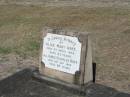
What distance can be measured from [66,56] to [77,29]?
5539 mm

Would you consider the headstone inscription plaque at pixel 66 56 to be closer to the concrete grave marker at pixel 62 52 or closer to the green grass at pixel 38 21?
the concrete grave marker at pixel 62 52

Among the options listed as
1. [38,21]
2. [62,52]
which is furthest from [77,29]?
[62,52]

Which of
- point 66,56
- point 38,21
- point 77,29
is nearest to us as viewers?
point 66,56

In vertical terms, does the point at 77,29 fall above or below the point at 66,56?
above

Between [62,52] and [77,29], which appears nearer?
[62,52]

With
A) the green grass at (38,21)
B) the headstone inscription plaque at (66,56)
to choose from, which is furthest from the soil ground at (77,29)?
the headstone inscription plaque at (66,56)

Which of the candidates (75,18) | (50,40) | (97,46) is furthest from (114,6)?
(50,40)

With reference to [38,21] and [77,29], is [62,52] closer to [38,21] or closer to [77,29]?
[77,29]

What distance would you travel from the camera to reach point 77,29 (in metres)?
10.6

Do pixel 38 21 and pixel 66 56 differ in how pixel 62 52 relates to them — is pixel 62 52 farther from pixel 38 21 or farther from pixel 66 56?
pixel 38 21

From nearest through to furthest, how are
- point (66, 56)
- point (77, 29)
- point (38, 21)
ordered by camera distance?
point (66, 56), point (77, 29), point (38, 21)

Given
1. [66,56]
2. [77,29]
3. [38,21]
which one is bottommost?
[66,56]

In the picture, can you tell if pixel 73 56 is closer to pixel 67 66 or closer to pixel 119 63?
pixel 67 66

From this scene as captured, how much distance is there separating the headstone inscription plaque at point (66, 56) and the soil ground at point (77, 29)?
145 centimetres
